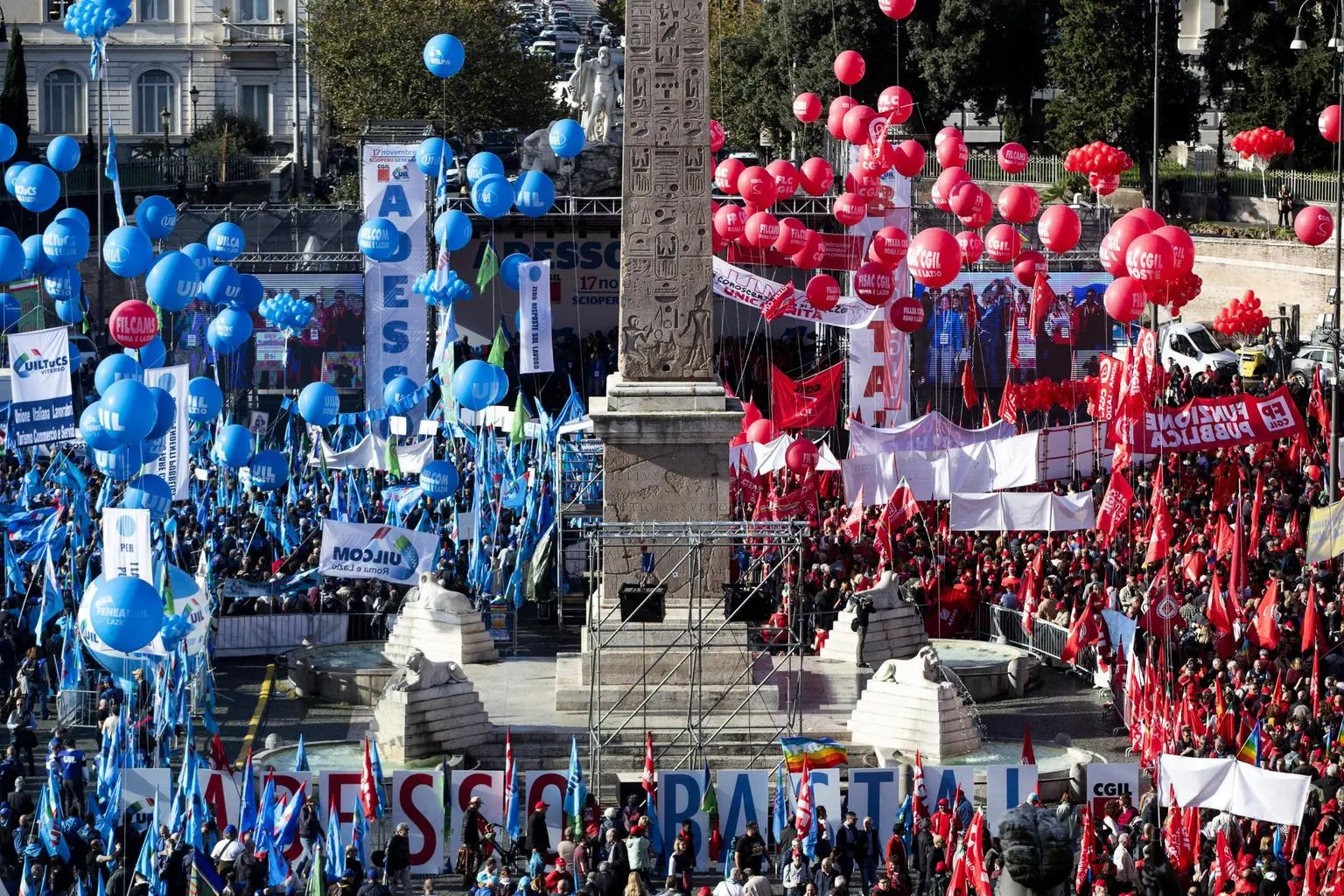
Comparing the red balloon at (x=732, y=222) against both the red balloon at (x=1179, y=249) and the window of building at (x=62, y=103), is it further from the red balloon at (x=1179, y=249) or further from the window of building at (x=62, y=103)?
the window of building at (x=62, y=103)

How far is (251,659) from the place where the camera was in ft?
106

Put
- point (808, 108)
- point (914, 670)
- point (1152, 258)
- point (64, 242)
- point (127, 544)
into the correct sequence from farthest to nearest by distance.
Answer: point (808, 108), point (64, 242), point (1152, 258), point (914, 670), point (127, 544)

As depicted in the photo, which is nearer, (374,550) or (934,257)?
(374,550)

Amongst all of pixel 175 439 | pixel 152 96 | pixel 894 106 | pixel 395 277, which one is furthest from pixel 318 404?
pixel 152 96

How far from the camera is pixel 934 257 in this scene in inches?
1462

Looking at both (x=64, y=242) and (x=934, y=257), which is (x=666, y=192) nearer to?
(x=934, y=257)

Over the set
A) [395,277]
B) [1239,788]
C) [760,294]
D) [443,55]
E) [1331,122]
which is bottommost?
[1239,788]

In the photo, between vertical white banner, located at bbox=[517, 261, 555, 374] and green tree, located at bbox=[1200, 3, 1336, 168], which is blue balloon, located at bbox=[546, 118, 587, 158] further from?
green tree, located at bbox=[1200, 3, 1336, 168]

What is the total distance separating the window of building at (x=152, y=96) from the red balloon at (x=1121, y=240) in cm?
4030

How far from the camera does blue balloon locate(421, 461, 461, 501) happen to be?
114 ft

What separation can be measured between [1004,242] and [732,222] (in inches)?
175

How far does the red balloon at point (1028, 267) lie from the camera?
4169cm

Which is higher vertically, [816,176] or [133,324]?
[816,176]

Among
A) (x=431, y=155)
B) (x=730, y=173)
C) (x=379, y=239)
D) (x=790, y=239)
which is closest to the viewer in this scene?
(x=379, y=239)
